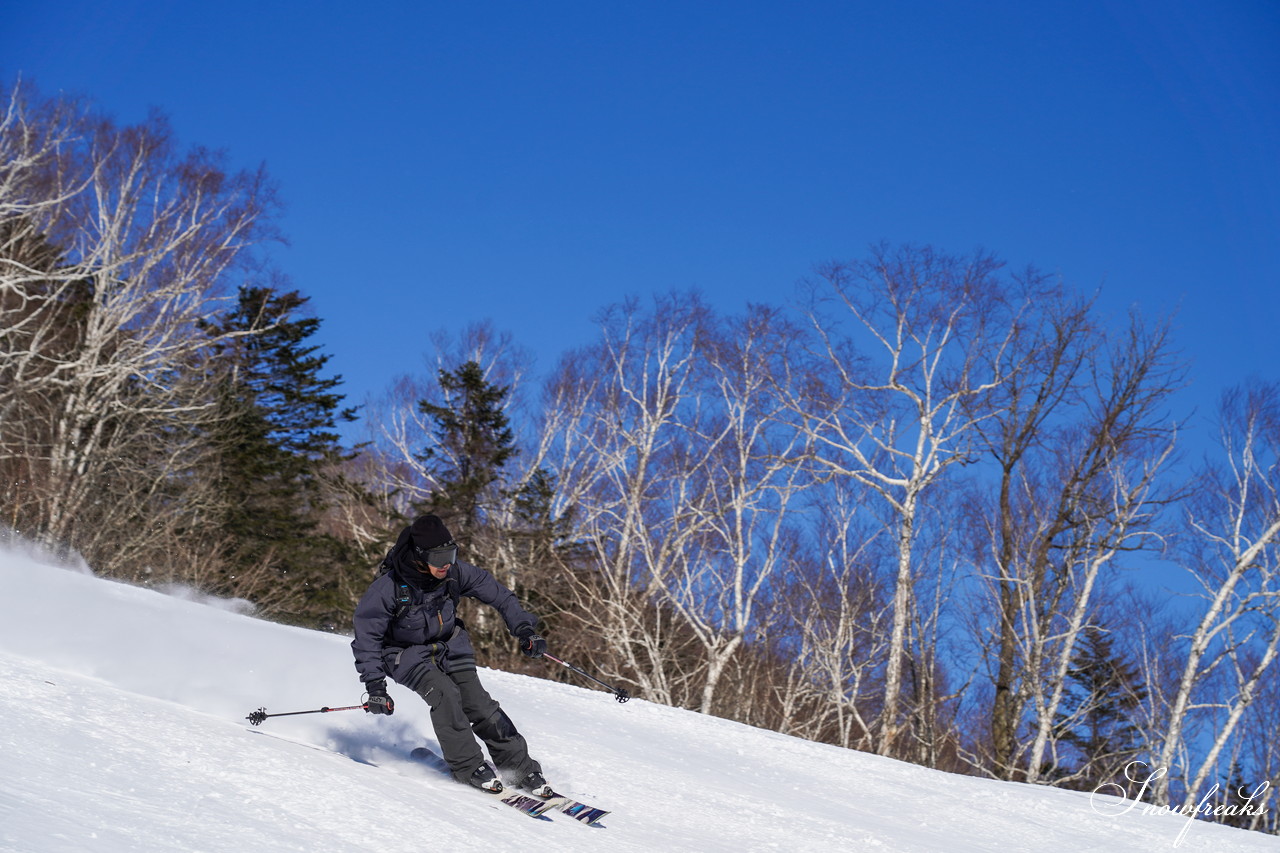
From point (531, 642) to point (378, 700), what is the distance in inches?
38.7

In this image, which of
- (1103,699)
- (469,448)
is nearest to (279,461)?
(469,448)

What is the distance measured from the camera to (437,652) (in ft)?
19.7

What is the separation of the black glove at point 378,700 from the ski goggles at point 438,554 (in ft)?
2.23

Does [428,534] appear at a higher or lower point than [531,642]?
higher

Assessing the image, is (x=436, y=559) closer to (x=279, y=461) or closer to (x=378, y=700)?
(x=378, y=700)

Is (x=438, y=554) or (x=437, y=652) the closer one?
(x=438, y=554)

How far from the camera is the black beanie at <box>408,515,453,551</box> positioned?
571cm

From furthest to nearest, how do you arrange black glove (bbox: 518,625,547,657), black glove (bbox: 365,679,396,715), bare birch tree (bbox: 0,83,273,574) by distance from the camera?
bare birch tree (bbox: 0,83,273,574), black glove (bbox: 518,625,547,657), black glove (bbox: 365,679,396,715)

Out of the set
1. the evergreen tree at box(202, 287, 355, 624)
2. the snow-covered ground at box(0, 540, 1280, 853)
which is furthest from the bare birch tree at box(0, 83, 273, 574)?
the snow-covered ground at box(0, 540, 1280, 853)

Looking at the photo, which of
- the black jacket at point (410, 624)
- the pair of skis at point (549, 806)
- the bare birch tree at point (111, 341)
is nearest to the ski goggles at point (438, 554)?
the black jacket at point (410, 624)

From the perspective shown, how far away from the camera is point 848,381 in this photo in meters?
18.3

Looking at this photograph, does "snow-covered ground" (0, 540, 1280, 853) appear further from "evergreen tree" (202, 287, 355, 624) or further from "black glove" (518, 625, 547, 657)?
"evergreen tree" (202, 287, 355, 624)

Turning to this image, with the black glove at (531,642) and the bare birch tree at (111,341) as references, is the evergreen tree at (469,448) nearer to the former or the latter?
the bare birch tree at (111,341)

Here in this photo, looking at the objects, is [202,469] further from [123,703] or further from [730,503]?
[123,703]
